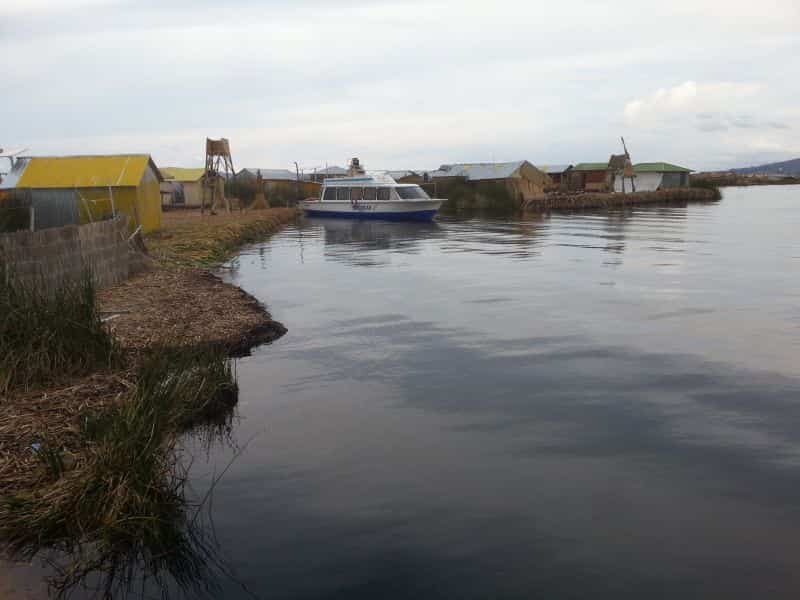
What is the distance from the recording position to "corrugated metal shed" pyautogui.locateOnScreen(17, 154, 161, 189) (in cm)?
2514

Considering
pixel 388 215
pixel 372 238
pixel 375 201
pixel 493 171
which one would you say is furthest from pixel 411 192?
pixel 493 171

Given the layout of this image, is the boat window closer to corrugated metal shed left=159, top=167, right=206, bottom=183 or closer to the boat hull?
the boat hull

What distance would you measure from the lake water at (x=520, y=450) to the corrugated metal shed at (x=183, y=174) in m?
50.9

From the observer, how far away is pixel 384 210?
47.2 m

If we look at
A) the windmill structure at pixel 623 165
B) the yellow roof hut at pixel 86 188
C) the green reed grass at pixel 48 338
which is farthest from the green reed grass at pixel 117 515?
the windmill structure at pixel 623 165

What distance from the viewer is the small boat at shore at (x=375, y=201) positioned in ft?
152

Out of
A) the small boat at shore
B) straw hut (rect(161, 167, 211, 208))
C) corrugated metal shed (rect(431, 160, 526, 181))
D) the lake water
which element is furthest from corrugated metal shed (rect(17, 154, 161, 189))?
corrugated metal shed (rect(431, 160, 526, 181))

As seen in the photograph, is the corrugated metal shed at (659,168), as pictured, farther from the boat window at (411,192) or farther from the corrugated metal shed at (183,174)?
the corrugated metal shed at (183,174)

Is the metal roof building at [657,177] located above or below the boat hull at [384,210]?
above

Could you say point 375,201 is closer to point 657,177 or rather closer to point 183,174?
point 183,174

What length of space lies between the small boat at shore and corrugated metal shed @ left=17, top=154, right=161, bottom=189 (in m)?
21.9

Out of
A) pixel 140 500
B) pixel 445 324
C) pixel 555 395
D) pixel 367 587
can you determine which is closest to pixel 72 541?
pixel 140 500

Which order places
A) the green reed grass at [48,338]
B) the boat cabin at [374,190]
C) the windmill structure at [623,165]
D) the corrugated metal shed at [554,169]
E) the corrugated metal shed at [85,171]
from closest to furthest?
the green reed grass at [48,338] < the corrugated metal shed at [85,171] < the boat cabin at [374,190] < the windmill structure at [623,165] < the corrugated metal shed at [554,169]

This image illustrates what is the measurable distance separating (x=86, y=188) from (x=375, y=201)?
24.3m
